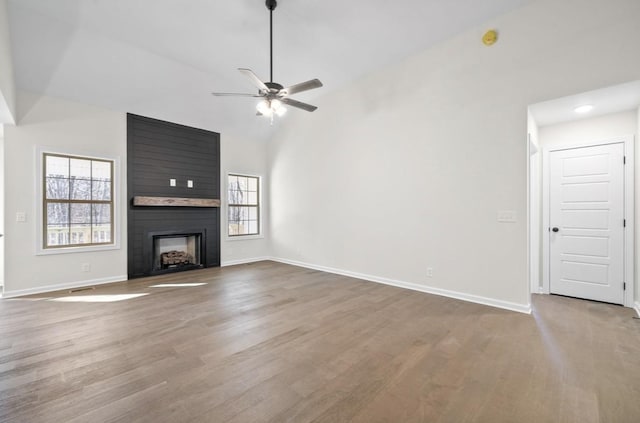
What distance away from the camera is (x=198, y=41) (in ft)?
13.0

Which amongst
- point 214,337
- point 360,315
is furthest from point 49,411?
point 360,315

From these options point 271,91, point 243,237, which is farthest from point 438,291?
point 243,237

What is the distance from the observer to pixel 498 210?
347 centimetres

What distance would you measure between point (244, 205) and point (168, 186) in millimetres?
1757

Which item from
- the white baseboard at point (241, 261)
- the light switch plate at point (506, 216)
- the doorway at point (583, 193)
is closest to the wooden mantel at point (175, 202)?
the white baseboard at point (241, 261)

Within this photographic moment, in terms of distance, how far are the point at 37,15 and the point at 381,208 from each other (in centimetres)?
514

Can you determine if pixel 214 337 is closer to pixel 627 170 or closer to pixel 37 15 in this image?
pixel 37 15

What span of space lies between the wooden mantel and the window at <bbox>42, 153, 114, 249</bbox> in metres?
0.46

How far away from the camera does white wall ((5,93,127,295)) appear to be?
13.0ft

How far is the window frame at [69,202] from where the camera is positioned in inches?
164

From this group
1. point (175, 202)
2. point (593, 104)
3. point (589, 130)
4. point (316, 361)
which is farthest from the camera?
point (175, 202)

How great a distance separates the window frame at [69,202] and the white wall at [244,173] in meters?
1.94

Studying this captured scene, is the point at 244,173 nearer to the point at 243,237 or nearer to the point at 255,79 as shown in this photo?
the point at 243,237

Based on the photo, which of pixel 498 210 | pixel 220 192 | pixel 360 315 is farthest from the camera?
pixel 220 192
